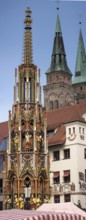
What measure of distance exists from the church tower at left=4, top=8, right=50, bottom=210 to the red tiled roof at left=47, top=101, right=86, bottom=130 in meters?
11.8

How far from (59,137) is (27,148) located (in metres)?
12.5

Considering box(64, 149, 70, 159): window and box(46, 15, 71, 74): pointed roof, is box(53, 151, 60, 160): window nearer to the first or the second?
box(64, 149, 70, 159): window

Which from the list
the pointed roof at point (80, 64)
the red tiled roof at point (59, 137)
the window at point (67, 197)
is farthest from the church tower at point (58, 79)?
the window at point (67, 197)

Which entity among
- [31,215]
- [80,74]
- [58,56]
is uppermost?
[58,56]

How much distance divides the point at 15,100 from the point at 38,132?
8.86 ft

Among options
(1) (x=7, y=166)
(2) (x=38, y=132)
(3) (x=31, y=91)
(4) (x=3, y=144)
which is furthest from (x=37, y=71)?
→ (4) (x=3, y=144)

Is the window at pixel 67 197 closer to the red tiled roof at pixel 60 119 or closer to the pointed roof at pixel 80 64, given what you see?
the red tiled roof at pixel 60 119

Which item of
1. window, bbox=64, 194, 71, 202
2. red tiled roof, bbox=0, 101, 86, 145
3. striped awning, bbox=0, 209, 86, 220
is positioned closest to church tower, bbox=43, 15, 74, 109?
red tiled roof, bbox=0, 101, 86, 145

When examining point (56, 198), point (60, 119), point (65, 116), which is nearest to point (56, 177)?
point (56, 198)

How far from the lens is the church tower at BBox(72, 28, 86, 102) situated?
97.7 meters

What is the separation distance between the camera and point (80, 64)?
101875 millimetres

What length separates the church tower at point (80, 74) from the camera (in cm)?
9769

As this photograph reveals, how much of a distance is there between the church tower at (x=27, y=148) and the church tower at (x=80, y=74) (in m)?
61.2

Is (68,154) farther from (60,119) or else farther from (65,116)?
(65,116)
